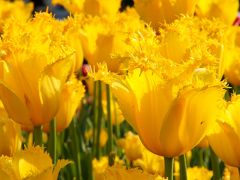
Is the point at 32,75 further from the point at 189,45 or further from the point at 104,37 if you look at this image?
the point at 104,37

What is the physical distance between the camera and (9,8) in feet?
9.52

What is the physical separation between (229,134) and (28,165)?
1.25 feet

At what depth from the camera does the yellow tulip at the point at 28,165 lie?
1.08 metres

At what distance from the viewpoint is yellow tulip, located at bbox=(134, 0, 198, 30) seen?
70.7 inches

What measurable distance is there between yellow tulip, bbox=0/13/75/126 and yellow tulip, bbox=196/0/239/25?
68 centimetres

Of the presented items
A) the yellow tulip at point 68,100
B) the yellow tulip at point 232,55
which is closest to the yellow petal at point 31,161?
the yellow tulip at point 68,100

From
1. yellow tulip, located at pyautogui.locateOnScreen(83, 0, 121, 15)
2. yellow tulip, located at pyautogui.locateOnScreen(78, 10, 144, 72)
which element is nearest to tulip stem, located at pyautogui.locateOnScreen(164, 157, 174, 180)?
yellow tulip, located at pyautogui.locateOnScreen(78, 10, 144, 72)

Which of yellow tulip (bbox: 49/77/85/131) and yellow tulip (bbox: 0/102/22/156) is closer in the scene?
yellow tulip (bbox: 0/102/22/156)

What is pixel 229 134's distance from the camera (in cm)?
128

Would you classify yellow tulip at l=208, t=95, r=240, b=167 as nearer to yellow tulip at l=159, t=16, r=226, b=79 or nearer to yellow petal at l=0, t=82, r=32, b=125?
yellow tulip at l=159, t=16, r=226, b=79

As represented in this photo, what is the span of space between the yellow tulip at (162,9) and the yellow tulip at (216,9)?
8.6 inches

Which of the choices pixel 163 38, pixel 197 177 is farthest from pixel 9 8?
pixel 163 38

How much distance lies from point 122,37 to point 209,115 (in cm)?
85

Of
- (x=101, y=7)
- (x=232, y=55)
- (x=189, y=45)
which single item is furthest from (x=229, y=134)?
(x=101, y=7)
